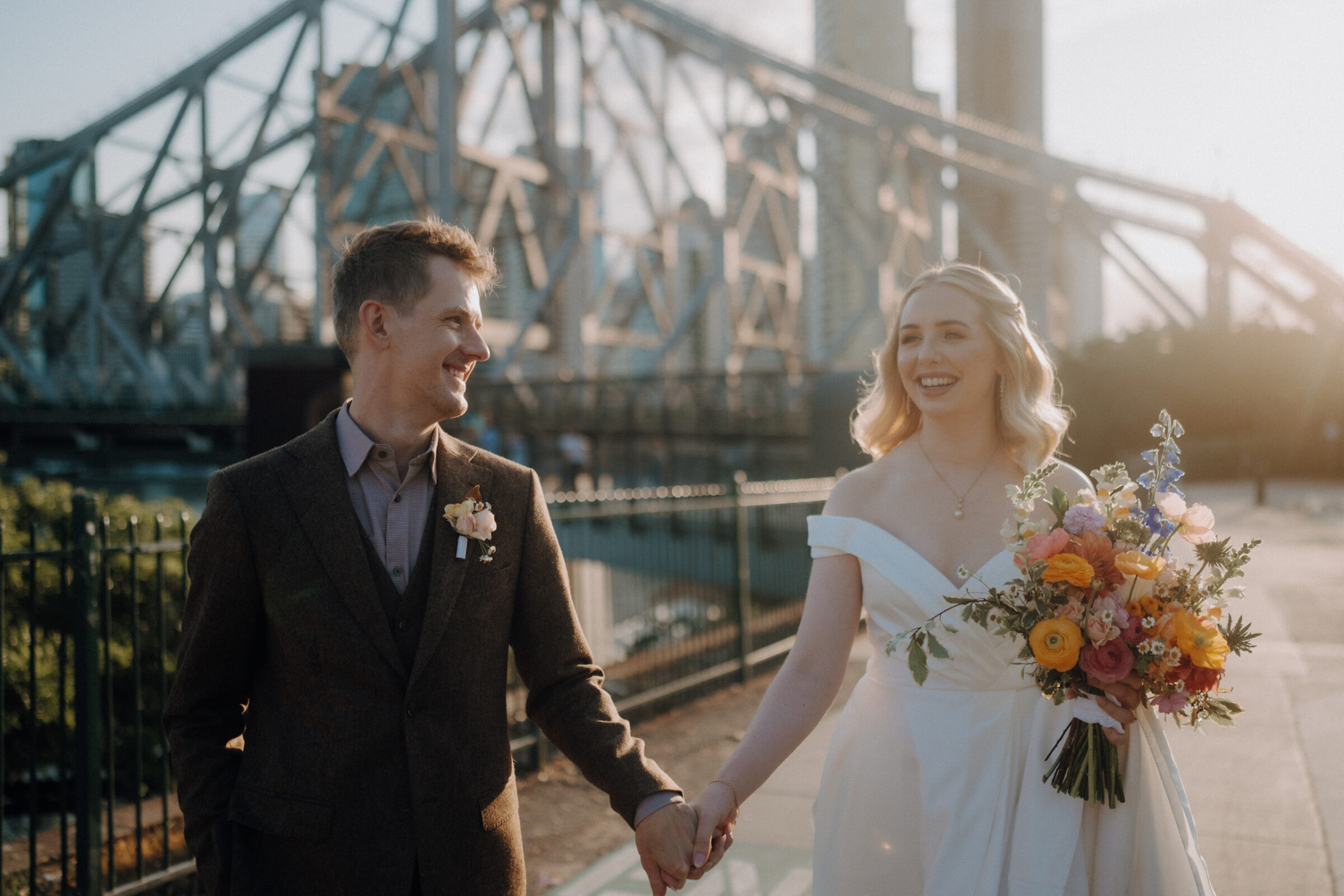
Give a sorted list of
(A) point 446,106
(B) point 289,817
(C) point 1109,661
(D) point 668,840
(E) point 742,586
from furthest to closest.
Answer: (A) point 446,106
(E) point 742,586
(D) point 668,840
(C) point 1109,661
(B) point 289,817

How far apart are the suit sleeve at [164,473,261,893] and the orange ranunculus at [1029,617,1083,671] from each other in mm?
1390

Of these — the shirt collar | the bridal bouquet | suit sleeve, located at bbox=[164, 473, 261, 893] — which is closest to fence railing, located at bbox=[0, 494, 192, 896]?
suit sleeve, located at bbox=[164, 473, 261, 893]

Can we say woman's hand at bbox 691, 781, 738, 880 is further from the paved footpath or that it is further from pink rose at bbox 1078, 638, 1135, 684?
the paved footpath

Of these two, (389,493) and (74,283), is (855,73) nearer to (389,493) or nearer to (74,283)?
(74,283)

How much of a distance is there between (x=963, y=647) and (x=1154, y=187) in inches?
1131

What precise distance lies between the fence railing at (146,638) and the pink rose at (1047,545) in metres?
2.77

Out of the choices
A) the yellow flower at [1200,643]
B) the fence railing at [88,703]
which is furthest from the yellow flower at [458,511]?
the fence railing at [88,703]

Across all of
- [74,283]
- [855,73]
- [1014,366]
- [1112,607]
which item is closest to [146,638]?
[1014,366]

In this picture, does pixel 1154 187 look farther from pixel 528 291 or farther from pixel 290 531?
pixel 290 531

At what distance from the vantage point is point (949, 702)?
2.16 meters

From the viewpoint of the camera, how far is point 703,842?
2.13 metres

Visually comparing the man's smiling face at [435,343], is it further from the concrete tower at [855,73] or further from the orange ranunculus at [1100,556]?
→ the concrete tower at [855,73]

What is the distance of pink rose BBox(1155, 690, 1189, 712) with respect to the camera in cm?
185

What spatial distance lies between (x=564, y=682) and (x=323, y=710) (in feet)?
1.72
